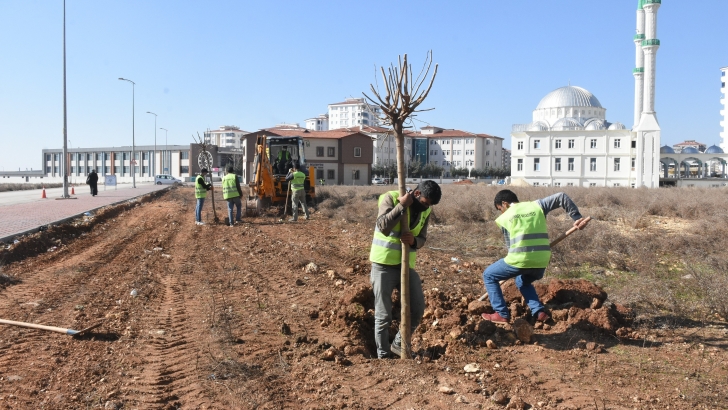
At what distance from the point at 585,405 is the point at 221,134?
163213 mm

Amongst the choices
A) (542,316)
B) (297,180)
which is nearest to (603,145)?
(297,180)

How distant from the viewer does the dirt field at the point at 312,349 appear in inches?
160

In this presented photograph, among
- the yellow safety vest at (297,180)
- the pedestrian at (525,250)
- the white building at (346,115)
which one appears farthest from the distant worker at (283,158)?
the white building at (346,115)

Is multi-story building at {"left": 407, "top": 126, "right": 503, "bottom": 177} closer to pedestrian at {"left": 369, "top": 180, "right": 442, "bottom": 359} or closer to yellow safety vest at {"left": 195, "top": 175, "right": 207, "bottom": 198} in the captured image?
yellow safety vest at {"left": 195, "top": 175, "right": 207, "bottom": 198}

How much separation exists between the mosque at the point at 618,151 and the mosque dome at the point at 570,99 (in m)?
2.88

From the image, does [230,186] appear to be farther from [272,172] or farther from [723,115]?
[723,115]

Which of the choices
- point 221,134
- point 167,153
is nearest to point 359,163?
point 167,153

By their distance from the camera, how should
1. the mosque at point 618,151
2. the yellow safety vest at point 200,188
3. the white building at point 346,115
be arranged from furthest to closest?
1. the white building at point 346,115
2. the mosque at point 618,151
3. the yellow safety vest at point 200,188

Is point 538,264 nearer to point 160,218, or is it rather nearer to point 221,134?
point 160,218

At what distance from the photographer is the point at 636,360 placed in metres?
4.78

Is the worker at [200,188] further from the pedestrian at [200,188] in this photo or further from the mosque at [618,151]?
the mosque at [618,151]

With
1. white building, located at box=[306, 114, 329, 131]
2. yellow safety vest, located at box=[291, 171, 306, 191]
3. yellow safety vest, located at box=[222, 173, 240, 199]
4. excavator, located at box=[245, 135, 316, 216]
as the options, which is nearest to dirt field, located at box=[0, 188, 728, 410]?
yellow safety vest, located at box=[222, 173, 240, 199]

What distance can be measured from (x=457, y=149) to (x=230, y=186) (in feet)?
302

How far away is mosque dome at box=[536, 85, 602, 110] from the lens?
76812mm
